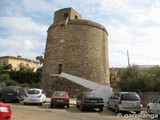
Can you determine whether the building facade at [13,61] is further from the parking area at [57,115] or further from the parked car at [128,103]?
the parked car at [128,103]

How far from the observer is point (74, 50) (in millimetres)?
38688

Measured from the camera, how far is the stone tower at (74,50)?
3850cm

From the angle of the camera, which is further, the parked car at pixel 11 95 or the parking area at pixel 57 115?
the parked car at pixel 11 95

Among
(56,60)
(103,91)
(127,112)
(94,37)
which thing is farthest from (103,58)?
(127,112)

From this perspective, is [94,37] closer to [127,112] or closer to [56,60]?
[56,60]

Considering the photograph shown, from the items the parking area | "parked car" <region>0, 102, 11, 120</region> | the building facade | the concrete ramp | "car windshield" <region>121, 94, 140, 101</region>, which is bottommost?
the parking area

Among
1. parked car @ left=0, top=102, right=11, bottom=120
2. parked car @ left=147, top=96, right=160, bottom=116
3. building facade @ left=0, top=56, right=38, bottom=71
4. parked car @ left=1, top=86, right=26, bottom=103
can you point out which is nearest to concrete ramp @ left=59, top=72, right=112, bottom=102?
parked car @ left=1, top=86, right=26, bottom=103

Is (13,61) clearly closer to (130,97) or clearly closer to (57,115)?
(130,97)

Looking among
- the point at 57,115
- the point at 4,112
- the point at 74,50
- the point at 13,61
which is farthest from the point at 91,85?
the point at 13,61

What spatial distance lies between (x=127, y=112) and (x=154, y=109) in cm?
282

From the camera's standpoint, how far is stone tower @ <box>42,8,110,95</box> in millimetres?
38500

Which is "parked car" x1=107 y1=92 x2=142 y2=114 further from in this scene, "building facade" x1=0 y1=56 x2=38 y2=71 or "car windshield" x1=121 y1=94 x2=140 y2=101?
"building facade" x1=0 y1=56 x2=38 y2=71

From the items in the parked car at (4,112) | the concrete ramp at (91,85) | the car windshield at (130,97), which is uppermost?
the concrete ramp at (91,85)

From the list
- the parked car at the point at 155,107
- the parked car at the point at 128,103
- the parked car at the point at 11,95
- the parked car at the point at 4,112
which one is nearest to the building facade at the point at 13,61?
the parked car at the point at 11,95
